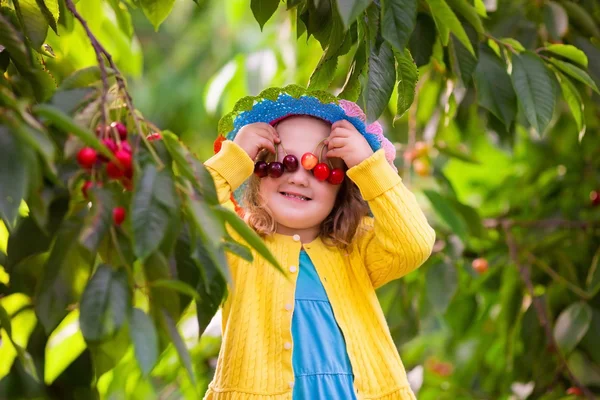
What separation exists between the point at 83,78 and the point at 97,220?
18cm

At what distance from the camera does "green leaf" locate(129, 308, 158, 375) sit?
730 mm

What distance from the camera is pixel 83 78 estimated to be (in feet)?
2.92

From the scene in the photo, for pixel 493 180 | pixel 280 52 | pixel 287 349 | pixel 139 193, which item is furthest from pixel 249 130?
pixel 493 180

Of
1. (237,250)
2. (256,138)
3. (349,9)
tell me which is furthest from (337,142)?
(237,250)

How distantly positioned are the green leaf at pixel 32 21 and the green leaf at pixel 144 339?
540 mm

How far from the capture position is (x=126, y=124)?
89 cm

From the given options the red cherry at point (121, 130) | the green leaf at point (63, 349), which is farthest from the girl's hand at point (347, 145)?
the red cherry at point (121, 130)

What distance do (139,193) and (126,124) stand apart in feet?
0.47

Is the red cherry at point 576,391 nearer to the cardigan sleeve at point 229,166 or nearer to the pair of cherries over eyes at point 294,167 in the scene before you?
the pair of cherries over eyes at point 294,167

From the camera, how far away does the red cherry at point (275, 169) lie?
140 cm

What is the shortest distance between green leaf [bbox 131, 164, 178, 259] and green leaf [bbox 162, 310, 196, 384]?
0.09 meters

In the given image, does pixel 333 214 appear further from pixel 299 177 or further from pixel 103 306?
pixel 103 306

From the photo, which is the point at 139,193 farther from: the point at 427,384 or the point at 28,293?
the point at 427,384

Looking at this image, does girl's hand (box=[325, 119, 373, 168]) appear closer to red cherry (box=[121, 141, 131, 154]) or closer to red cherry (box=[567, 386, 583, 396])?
red cherry (box=[121, 141, 131, 154])
